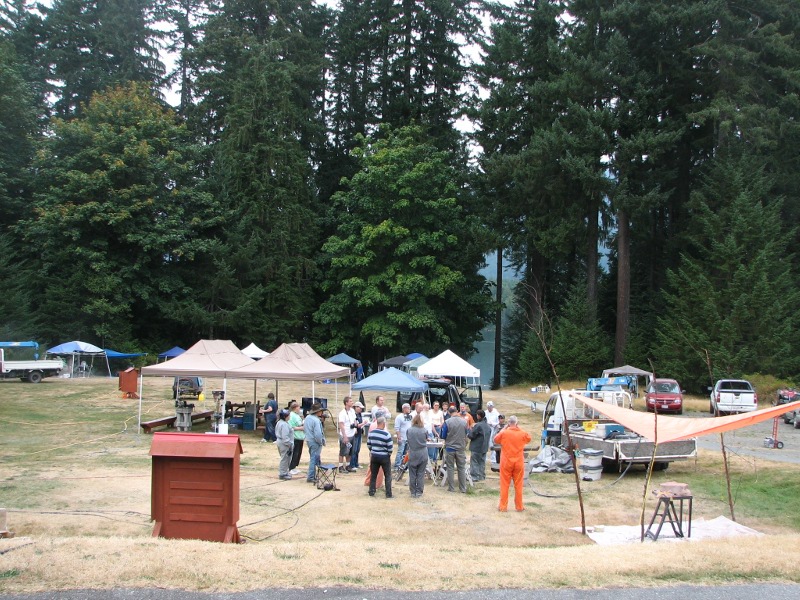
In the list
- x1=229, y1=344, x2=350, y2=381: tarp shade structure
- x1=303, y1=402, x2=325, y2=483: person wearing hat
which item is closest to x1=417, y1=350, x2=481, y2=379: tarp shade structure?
x1=229, y1=344, x2=350, y2=381: tarp shade structure

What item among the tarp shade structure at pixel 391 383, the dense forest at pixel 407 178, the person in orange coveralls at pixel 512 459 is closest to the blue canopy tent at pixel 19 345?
the dense forest at pixel 407 178

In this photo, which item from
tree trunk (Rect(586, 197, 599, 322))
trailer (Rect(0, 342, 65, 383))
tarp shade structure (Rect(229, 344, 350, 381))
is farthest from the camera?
tree trunk (Rect(586, 197, 599, 322))

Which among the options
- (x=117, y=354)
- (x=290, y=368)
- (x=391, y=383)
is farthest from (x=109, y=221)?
(x=391, y=383)

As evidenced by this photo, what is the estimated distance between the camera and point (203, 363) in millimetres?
18203

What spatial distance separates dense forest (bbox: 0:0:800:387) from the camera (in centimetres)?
3419

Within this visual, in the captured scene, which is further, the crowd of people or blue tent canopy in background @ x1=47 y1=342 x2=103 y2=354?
blue tent canopy in background @ x1=47 y1=342 x2=103 y2=354

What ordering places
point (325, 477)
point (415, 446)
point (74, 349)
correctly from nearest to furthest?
1. point (415, 446)
2. point (325, 477)
3. point (74, 349)

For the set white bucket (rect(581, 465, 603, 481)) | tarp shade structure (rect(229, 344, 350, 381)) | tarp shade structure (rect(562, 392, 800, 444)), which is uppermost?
tarp shade structure (rect(229, 344, 350, 381))

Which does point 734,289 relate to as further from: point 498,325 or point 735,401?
point 498,325

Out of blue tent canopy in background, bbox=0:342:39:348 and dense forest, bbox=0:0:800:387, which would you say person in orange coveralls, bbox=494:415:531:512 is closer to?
dense forest, bbox=0:0:800:387

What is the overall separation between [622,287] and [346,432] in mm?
26936

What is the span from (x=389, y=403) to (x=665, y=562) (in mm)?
23109

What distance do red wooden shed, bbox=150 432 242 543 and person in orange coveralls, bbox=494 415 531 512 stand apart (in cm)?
481

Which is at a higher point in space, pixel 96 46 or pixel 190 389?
pixel 96 46
